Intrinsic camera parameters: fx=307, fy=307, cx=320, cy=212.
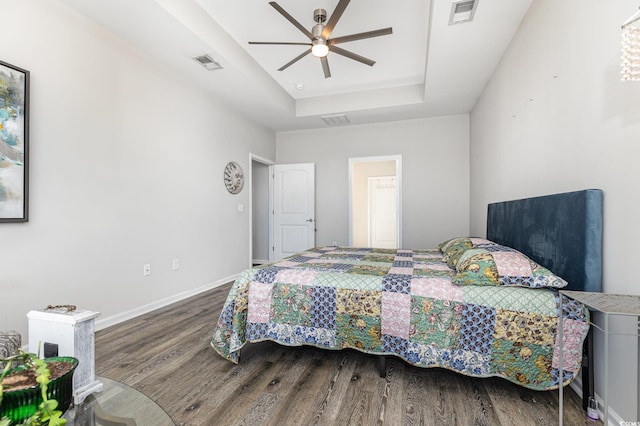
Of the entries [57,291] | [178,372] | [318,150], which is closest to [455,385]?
[178,372]

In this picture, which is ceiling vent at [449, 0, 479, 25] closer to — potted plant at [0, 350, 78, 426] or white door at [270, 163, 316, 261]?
potted plant at [0, 350, 78, 426]

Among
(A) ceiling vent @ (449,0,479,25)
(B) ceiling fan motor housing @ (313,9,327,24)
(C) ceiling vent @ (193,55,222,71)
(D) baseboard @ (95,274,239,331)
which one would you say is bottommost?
(D) baseboard @ (95,274,239,331)

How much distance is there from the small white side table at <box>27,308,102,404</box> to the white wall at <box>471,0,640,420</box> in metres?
2.20

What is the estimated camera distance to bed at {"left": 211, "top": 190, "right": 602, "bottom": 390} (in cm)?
165

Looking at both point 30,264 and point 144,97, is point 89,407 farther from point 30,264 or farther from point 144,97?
point 144,97

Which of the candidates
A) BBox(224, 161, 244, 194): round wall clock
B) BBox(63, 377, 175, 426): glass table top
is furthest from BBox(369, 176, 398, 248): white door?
BBox(63, 377, 175, 426): glass table top

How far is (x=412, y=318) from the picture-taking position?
187 centimetres

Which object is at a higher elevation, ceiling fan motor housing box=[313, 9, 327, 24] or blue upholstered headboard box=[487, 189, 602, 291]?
ceiling fan motor housing box=[313, 9, 327, 24]

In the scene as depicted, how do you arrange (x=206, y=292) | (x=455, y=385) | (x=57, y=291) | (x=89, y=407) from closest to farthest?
(x=89, y=407)
(x=455, y=385)
(x=57, y=291)
(x=206, y=292)

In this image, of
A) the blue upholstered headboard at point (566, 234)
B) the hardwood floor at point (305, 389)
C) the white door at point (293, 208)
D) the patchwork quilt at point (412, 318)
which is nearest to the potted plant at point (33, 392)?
the hardwood floor at point (305, 389)

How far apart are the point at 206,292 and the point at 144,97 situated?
2362mm

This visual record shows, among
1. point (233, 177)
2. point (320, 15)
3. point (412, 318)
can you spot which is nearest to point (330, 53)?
point (320, 15)

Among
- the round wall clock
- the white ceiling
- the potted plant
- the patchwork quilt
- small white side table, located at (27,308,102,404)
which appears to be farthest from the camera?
the round wall clock

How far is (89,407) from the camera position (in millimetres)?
968
